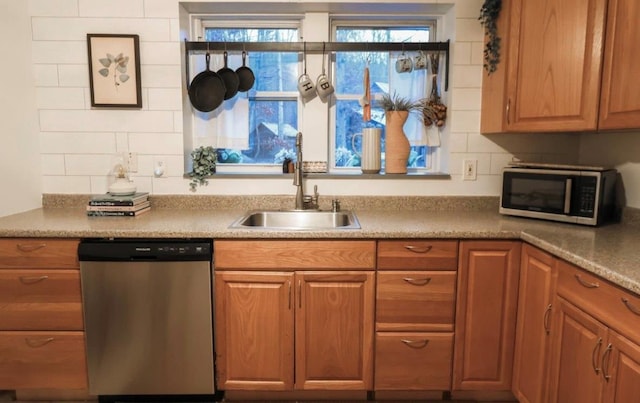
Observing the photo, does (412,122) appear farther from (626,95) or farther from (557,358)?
(557,358)

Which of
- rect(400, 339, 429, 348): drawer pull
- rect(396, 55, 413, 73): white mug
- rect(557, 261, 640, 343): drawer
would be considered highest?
rect(396, 55, 413, 73): white mug

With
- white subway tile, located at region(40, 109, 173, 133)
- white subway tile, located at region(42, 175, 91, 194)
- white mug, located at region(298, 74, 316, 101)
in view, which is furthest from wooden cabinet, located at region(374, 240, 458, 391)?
white subway tile, located at region(42, 175, 91, 194)

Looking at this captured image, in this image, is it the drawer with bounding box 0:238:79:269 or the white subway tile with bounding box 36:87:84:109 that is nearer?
the drawer with bounding box 0:238:79:269

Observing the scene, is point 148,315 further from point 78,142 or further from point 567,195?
point 567,195

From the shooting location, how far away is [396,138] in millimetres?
2342

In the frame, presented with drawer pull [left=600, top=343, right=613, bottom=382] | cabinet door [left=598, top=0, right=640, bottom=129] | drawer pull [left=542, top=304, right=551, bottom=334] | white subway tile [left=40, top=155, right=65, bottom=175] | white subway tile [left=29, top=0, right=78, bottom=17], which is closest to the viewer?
drawer pull [left=600, top=343, right=613, bottom=382]

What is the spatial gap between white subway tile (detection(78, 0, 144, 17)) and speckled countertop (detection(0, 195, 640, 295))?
102 centimetres

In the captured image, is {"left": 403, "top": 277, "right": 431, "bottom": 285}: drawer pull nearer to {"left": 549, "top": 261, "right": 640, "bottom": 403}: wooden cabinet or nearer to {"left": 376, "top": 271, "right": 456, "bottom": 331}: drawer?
{"left": 376, "top": 271, "right": 456, "bottom": 331}: drawer

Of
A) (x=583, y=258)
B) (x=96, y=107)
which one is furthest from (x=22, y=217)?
(x=583, y=258)

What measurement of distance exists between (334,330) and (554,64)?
1.55m

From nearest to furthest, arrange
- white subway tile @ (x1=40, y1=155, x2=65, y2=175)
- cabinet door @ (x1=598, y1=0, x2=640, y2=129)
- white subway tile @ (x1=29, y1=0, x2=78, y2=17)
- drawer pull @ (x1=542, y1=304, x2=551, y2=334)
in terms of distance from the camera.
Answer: cabinet door @ (x1=598, y1=0, x2=640, y2=129) → drawer pull @ (x1=542, y1=304, x2=551, y2=334) → white subway tile @ (x1=29, y1=0, x2=78, y2=17) → white subway tile @ (x1=40, y1=155, x2=65, y2=175)

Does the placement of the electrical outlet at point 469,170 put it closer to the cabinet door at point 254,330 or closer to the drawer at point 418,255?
the drawer at point 418,255

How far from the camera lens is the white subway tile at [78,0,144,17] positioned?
2201mm

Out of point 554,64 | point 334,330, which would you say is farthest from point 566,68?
point 334,330
